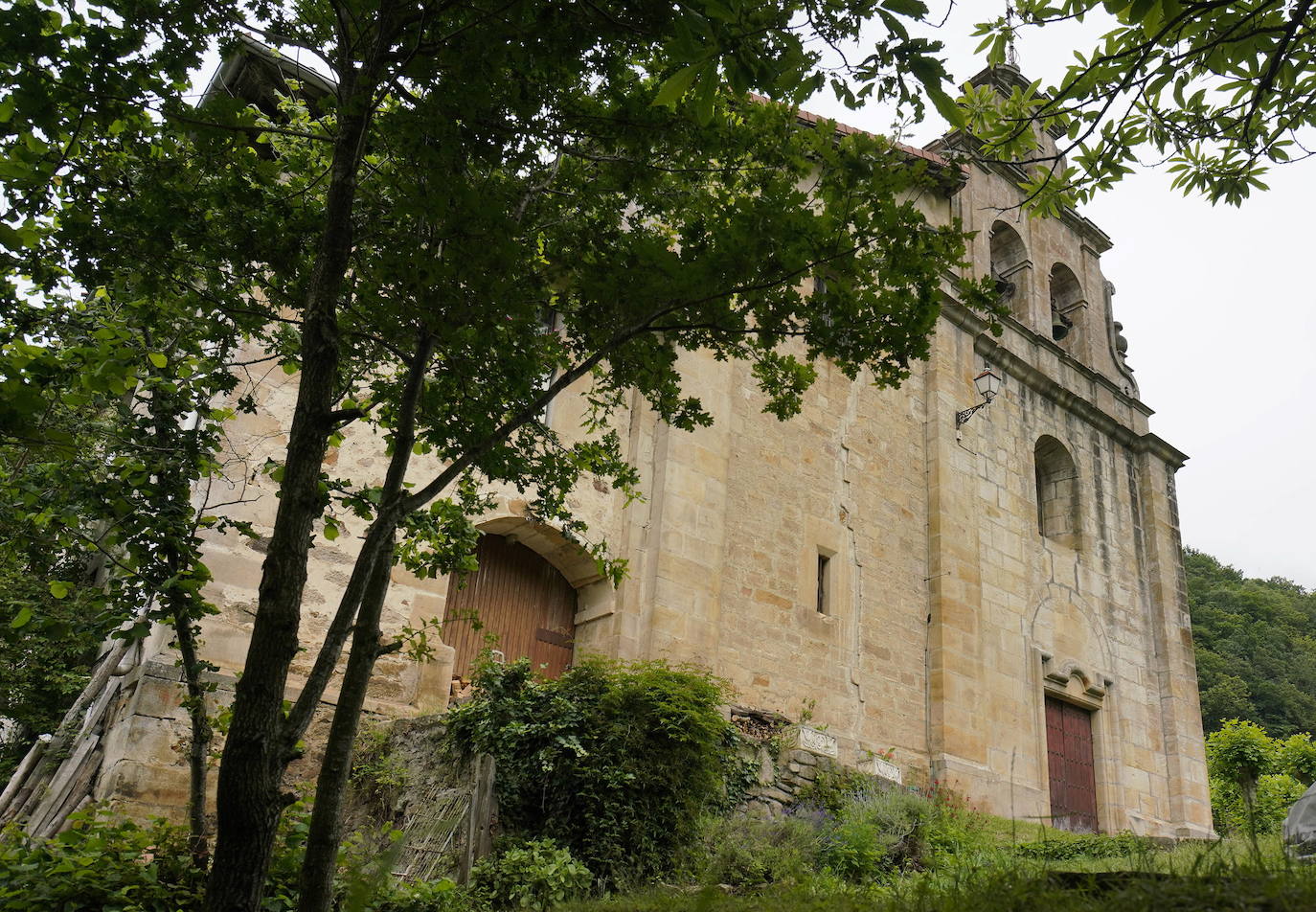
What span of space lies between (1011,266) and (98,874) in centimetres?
1552

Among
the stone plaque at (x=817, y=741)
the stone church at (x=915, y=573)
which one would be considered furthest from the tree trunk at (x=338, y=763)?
the stone plaque at (x=817, y=741)

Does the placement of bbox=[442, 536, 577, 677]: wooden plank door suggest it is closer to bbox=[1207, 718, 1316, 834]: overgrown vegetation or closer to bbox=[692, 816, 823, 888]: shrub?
bbox=[692, 816, 823, 888]: shrub

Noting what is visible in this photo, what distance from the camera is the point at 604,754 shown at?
757 centimetres

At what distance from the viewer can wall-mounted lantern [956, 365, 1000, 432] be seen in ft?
44.2

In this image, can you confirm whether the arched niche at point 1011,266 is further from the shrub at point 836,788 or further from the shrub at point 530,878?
the shrub at point 530,878

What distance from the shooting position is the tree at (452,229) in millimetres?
4121

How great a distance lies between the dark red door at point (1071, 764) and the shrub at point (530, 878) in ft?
28.9

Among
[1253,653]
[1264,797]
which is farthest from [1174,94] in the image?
[1253,653]

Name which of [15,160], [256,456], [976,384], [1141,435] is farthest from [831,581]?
[15,160]

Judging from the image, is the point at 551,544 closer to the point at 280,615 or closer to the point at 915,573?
the point at 915,573

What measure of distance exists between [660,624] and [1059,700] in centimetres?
699

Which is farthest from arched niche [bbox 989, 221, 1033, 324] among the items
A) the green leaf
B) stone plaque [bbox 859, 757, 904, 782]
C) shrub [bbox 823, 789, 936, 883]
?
the green leaf

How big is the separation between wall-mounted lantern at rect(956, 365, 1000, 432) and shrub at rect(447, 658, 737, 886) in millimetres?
7152

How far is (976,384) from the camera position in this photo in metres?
14.4
